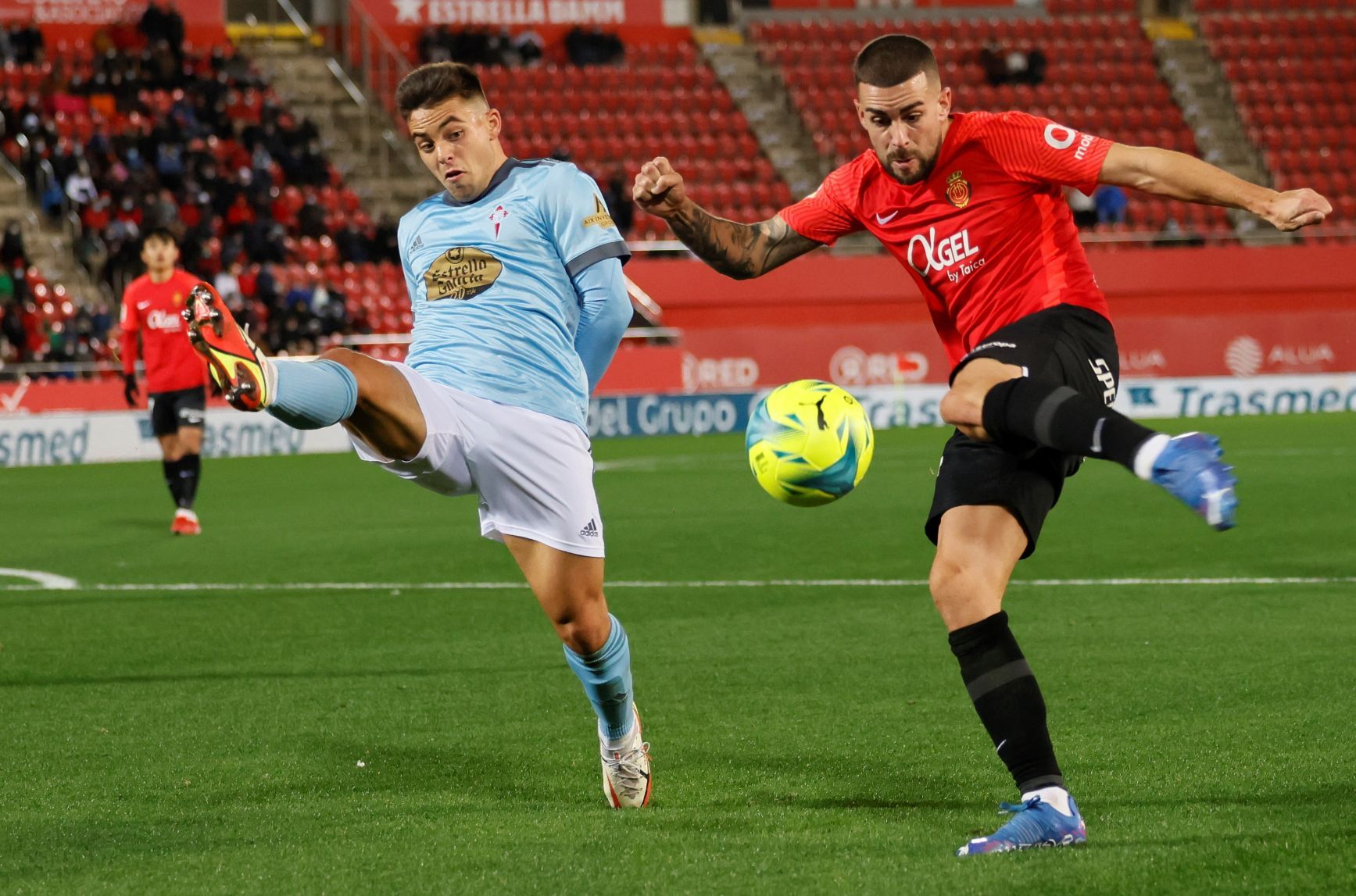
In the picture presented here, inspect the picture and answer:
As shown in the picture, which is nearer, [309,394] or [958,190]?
[309,394]

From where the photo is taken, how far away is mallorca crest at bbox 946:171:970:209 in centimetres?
451

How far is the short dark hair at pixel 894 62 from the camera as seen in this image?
4348mm

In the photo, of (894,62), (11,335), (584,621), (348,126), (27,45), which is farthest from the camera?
(348,126)

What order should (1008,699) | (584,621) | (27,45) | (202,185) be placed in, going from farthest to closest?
1. (27,45)
2. (202,185)
3. (584,621)
4. (1008,699)

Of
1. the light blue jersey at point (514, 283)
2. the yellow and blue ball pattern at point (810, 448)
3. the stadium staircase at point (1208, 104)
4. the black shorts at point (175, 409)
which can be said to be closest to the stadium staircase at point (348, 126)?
the stadium staircase at point (1208, 104)

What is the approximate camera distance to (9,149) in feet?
84.6

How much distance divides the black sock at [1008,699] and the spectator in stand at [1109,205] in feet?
84.5

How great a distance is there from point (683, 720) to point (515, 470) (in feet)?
5.27

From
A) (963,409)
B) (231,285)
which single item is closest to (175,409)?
(963,409)

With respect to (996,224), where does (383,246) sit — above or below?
below

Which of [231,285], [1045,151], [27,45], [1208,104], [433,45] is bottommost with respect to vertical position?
[231,285]

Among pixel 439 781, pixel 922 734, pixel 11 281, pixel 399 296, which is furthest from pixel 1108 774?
pixel 399 296

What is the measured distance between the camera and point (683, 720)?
584cm

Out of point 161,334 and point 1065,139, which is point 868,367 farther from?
point 1065,139
